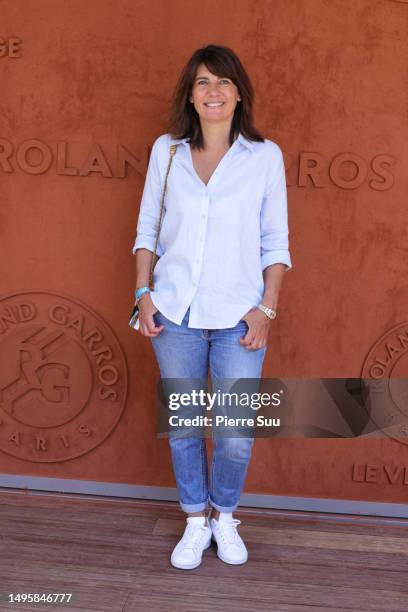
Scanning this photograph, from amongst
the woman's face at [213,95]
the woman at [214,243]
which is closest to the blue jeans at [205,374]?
the woman at [214,243]

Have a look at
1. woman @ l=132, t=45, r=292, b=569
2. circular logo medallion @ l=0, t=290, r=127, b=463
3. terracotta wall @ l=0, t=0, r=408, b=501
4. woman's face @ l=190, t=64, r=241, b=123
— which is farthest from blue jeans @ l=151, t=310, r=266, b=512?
woman's face @ l=190, t=64, r=241, b=123

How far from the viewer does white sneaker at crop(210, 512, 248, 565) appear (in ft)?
8.54

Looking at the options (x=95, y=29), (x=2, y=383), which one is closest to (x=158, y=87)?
(x=95, y=29)

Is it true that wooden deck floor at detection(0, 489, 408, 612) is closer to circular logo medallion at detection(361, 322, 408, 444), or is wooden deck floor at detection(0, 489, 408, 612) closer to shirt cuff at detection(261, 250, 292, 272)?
circular logo medallion at detection(361, 322, 408, 444)

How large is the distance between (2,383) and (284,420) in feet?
4.35

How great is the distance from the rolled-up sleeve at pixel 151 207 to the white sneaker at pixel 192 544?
3.60 ft

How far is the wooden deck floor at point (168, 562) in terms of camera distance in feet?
7.83

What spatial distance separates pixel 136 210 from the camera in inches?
119

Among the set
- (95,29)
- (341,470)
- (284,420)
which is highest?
(95,29)

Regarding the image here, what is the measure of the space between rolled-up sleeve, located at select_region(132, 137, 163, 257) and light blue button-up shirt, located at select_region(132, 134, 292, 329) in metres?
0.04

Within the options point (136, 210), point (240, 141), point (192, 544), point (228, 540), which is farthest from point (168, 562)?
point (240, 141)

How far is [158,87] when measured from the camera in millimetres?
2922

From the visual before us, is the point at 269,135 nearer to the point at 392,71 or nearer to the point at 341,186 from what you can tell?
the point at 341,186

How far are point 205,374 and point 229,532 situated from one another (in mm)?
635
